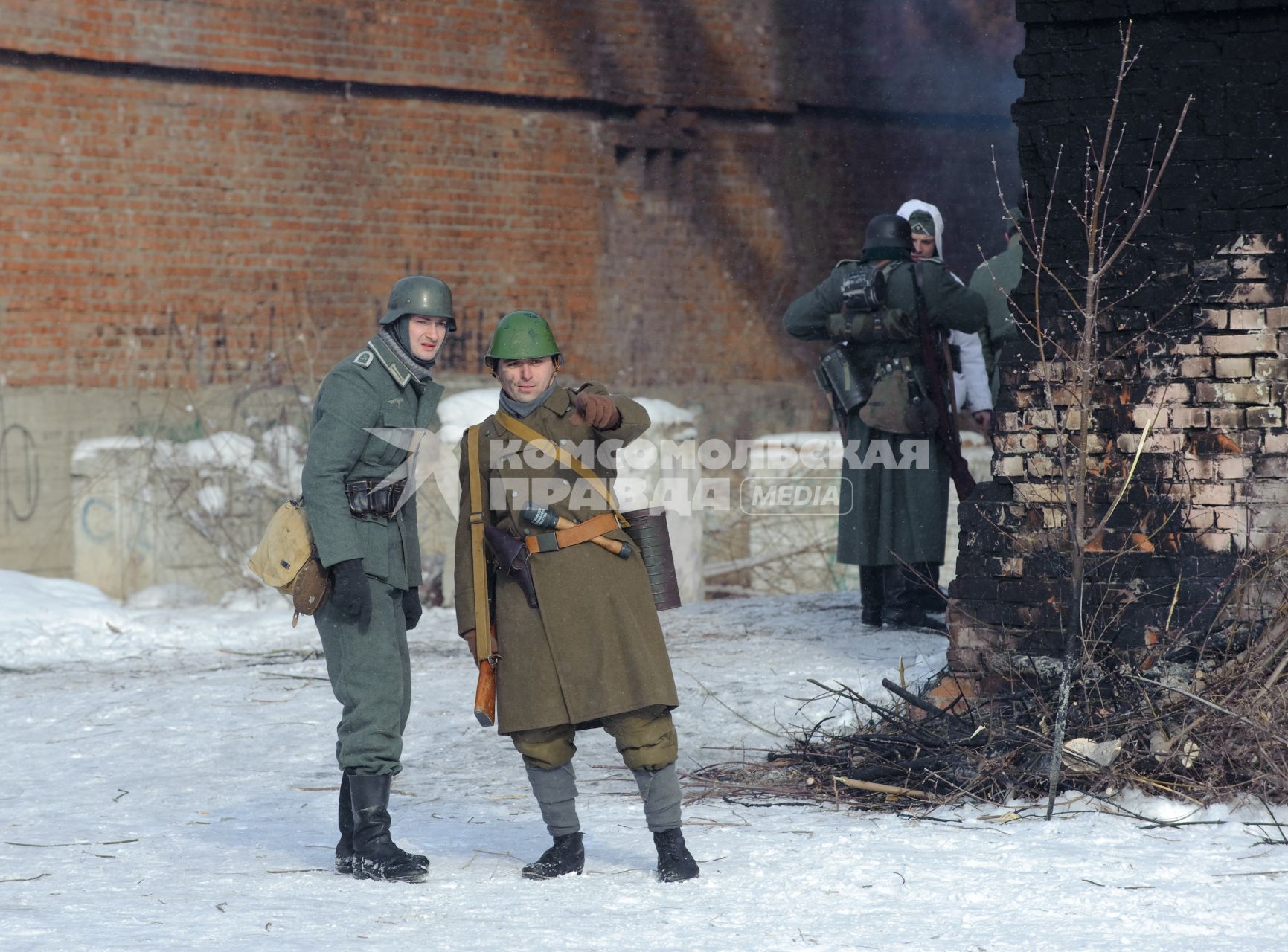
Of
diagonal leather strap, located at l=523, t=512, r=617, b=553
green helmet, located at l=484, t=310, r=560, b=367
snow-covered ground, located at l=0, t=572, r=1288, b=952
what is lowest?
snow-covered ground, located at l=0, t=572, r=1288, b=952

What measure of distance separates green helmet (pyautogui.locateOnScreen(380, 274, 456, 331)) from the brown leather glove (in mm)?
533

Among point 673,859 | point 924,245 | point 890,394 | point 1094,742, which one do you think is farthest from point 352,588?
point 924,245

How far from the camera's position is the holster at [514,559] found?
14.4 feet

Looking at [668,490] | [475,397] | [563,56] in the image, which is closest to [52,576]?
[475,397]

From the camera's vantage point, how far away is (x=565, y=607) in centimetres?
438

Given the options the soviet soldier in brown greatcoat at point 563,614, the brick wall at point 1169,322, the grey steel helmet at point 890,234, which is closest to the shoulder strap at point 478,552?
the soviet soldier in brown greatcoat at point 563,614

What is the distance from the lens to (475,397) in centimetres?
1060

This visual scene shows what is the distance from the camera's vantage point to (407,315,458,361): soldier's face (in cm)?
468

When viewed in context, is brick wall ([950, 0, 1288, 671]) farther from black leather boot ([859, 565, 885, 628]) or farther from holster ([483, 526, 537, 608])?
holster ([483, 526, 537, 608])

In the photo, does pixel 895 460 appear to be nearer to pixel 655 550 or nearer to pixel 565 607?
pixel 655 550

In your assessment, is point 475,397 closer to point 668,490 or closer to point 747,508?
point 668,490

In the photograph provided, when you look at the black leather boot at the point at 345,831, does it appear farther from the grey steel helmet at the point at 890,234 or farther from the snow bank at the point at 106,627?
the snow bank at the point at 106,627

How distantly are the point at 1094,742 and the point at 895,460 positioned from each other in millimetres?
2644

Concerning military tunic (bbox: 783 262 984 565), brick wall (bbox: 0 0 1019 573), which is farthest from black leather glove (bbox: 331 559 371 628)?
brick wall (bbox: 0 0 1019 573)
